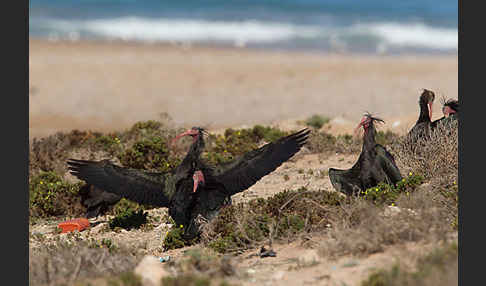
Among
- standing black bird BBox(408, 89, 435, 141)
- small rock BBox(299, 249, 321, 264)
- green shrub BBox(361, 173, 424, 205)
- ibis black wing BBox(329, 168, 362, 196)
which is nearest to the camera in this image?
small rock BBox(299, 249, 321, 264)

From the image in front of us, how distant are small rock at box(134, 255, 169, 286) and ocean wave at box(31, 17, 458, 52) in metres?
26.3

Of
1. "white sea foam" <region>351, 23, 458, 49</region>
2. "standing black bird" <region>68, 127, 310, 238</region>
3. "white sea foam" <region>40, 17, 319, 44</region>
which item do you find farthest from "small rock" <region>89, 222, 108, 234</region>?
"white sea foam" <region>351, 23, 458, 49</region>

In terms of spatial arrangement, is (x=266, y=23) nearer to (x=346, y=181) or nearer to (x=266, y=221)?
(x=346, y=181)

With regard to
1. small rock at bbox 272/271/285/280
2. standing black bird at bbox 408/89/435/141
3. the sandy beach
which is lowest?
small rock at bbox 272/271/285/280

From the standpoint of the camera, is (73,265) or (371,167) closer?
(73,265)

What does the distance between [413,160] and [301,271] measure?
324cm

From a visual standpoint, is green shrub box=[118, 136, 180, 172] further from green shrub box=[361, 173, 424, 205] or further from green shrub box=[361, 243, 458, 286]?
green shrub box=[361, 243, 458, 286]

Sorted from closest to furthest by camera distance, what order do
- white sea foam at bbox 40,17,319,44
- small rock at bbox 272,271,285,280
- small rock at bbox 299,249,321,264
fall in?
small rock at bbox 272,271,285,280
small rock at bbox 299,249,321,264
white sea foam at bbox 40,17,319,44

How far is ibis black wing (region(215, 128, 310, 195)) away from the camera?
24.2 ft

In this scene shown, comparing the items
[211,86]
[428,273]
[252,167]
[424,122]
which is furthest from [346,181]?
[211,86]

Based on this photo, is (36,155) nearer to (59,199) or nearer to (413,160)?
(59,199)

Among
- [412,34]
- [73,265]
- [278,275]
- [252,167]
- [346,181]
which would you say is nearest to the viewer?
[73,265]

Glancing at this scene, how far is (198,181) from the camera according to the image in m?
7.12

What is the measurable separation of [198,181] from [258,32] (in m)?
28.2
